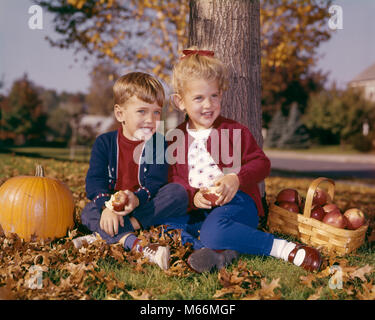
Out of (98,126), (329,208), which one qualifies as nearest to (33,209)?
(329,208)

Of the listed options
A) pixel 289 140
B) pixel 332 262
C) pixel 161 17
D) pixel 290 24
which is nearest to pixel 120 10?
pixel 161 17

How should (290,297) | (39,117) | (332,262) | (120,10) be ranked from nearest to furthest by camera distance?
(290,297) → (332,262) → (120,10) → (39,117)

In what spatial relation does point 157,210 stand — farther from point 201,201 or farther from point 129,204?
point 201,201

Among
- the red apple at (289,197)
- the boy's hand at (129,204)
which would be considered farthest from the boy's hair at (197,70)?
the red apple at (289,197)

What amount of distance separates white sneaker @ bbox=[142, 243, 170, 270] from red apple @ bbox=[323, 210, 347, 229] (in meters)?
1.64

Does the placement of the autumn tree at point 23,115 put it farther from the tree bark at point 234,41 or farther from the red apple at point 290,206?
the red apple at point 290,206

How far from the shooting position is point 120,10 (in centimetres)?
1093

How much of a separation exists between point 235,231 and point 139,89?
1405 mm

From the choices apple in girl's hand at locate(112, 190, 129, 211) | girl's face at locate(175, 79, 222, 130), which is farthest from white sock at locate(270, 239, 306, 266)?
apple in girl's hand at locate(112, 190, 129, 211)

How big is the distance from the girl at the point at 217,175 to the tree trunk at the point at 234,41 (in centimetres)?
59

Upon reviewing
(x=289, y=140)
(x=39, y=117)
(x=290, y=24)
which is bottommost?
(x=289, y=140)
